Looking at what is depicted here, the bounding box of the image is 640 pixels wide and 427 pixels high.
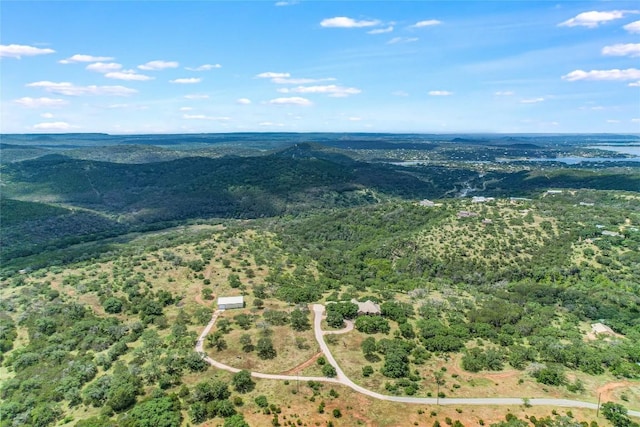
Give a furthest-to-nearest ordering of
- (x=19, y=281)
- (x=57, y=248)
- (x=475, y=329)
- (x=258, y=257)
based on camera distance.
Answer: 1. (x=57, y=248)
2. (x=258, y=257)
3. (x=19, y=281)
4. (x=475, y=329)

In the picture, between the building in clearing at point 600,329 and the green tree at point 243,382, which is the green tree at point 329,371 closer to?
the green tree at point 243,382

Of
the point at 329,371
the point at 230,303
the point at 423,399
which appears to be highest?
the point at 230,303

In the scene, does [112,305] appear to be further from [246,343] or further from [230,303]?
[246,343]

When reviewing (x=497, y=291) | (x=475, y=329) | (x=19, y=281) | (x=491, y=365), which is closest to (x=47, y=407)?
→ (x=19, y=281)

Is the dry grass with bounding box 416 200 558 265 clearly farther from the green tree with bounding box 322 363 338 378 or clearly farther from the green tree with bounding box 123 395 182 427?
the green tree with bounding box 123 395 182 427

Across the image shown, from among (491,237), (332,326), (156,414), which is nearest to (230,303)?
(332,326)

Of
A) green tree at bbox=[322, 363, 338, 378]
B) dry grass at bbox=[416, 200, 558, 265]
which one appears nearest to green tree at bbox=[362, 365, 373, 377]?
green tree at bbox=[322, 363, 338, 378]

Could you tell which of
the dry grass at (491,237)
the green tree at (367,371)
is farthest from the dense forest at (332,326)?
the dry grass at (491,237)

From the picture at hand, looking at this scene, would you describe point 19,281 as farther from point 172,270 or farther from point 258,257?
point 258,257
